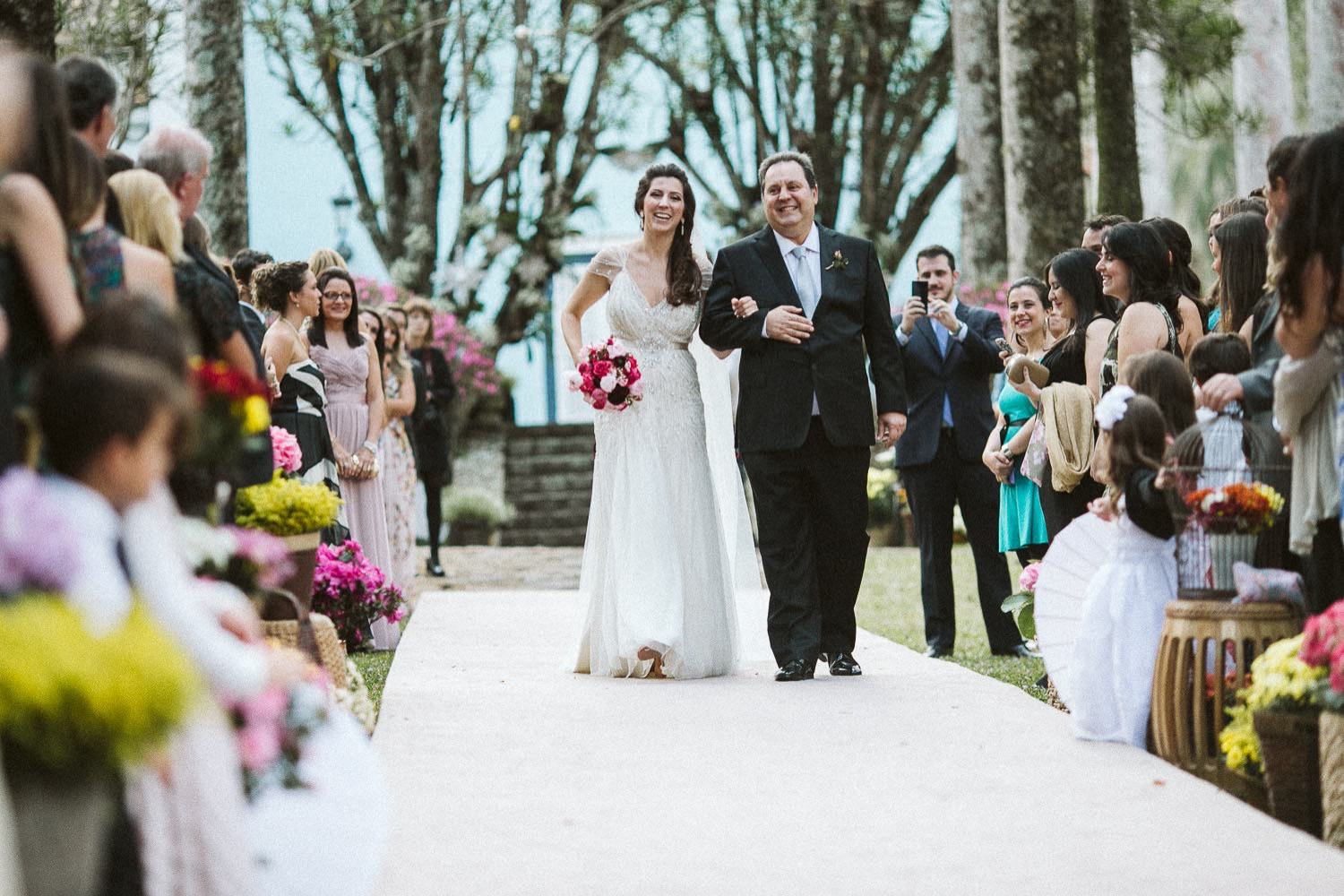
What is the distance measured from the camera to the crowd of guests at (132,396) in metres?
2.89

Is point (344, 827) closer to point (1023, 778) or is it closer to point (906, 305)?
point (1023, 778)

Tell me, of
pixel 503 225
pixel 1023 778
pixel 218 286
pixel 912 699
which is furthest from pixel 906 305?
pixel 503 225

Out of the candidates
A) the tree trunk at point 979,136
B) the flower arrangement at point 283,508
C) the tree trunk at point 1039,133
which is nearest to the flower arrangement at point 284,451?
the flower arrangement at point 283,508

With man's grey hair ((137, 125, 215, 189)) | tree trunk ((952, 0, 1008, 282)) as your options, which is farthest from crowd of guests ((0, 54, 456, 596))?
tree trunk ((952, 0, 1008, 282))

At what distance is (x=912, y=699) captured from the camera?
6773 mm

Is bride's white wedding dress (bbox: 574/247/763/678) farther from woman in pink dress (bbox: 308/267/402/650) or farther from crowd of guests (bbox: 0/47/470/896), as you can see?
crowd of guests (bbox: 0/47/470/896)

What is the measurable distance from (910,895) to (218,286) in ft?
8.20

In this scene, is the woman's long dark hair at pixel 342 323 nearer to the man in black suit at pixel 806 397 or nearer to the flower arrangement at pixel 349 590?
the flower arrangement at pixel 349 590

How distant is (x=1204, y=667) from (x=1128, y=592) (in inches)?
19.6

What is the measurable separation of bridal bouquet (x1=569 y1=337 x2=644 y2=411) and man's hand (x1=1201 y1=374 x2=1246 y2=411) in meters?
3.09

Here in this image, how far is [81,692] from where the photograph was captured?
2467 mm

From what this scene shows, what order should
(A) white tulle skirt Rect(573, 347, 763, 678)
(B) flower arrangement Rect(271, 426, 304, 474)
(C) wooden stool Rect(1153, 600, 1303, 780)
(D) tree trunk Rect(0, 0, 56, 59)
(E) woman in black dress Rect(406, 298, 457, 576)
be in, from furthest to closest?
(E) woman in black dress Rect(406, 298, 457, 576)
(A) white tulle skirt Rect(573, 347, 763, 678)
(D) tree trunk Rect(0, 0, 56, 59)
(B) flower arrangement Rect(271, 426, 304, 474)
(C) wooden stool Rect(1153, 600, 1303, 780)

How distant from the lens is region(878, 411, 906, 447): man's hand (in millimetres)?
7602

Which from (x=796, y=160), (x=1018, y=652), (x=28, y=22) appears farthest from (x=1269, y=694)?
(x=28, y=22)
